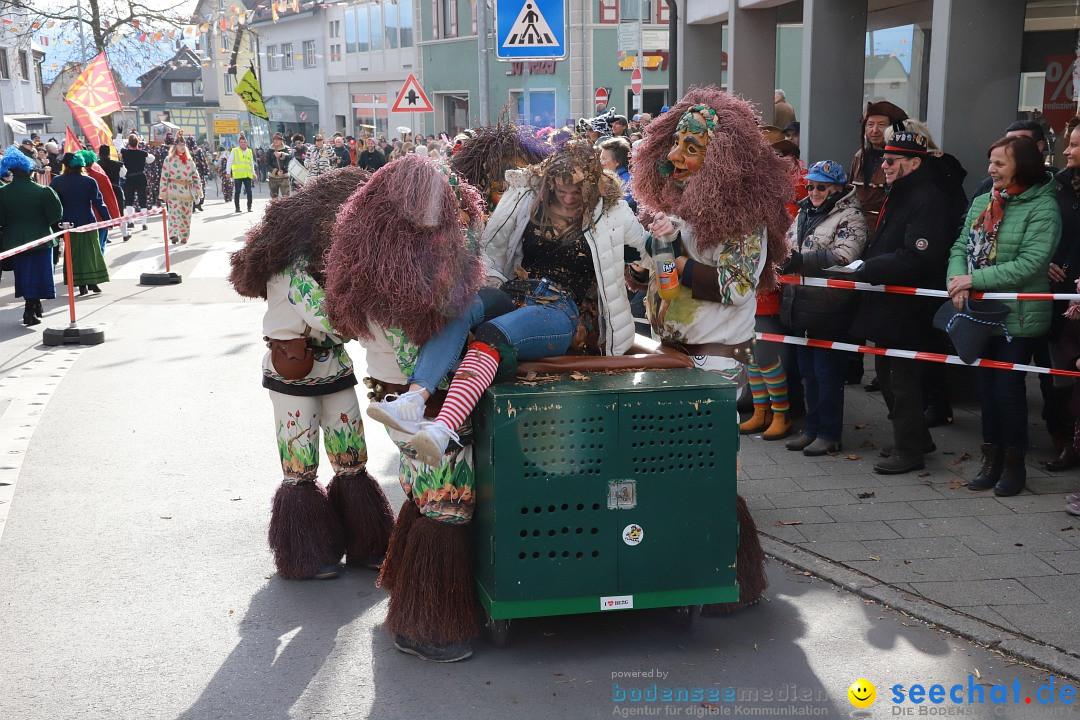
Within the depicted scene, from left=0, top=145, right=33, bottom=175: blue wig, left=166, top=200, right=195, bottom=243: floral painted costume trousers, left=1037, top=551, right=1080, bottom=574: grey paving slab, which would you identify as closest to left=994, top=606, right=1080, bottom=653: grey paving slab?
left=1037, top=551, right=1080, bottom=574: grey paving slab

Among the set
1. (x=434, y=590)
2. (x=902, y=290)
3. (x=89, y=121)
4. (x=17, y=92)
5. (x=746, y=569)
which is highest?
(x=17, y=92)

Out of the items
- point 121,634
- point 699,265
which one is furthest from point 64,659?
point 699,265

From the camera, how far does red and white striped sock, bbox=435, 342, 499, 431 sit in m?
3.92

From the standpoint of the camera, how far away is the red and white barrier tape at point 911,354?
5.92 meters

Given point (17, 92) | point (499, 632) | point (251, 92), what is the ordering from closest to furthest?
point (499, 632) < point (251, 92) < point (17, 92)

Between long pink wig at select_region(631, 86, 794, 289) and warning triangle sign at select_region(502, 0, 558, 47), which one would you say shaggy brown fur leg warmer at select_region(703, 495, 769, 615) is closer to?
long pink wig at select_region(631, 86, 794, 289)

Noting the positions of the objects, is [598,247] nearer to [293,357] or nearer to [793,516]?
[293,357]

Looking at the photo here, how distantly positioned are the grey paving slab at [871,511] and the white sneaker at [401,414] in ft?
8.88

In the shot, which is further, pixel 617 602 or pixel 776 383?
pixel 776 383

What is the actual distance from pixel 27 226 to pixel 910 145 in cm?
1003

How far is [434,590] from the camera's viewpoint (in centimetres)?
413

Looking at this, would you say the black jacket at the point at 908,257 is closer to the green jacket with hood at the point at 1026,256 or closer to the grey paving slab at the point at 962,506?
the green jacket with hood at the point at 1026,256

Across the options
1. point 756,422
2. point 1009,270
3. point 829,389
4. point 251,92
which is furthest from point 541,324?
point 251,92

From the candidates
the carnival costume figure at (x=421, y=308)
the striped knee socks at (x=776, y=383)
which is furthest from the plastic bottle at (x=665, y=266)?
the striped knee socks at (x=776, y=383)
